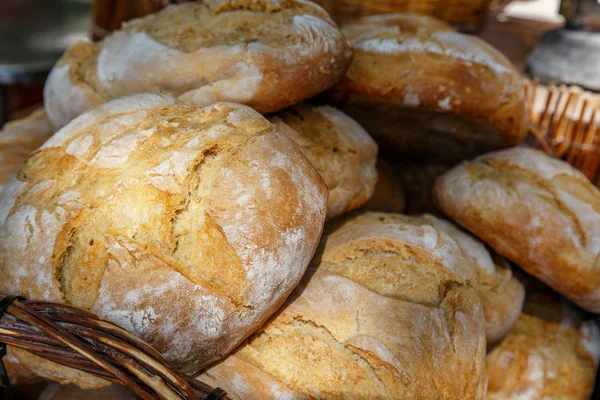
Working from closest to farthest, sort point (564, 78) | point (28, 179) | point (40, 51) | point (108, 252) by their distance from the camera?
point (108, 252) < point (28, 179) < point (564, 78) < point (40, 51)

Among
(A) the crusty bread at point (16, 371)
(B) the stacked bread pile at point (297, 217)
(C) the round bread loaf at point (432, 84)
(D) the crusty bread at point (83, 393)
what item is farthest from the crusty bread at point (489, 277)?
(A) the crusty bread at point (16, 371)

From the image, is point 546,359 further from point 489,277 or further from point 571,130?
point 571,130

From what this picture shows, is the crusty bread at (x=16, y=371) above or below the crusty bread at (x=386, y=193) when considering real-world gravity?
below

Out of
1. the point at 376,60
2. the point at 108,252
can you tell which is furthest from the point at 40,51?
the point at 108,252

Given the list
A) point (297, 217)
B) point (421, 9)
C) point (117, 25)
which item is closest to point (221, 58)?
point (297, 217)

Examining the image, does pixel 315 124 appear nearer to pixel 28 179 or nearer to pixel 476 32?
pixel 28 179

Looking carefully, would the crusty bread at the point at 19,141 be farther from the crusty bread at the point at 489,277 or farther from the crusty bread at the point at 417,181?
the crusty bread at the point at 417,181

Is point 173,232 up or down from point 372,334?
up
